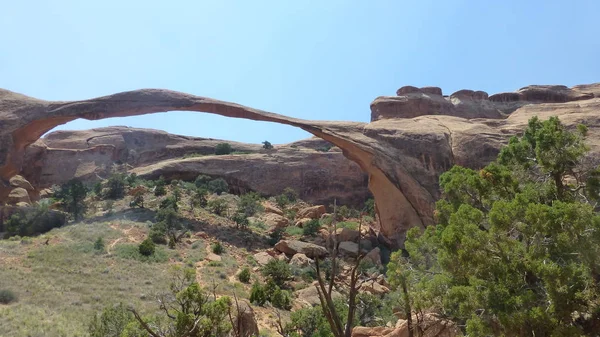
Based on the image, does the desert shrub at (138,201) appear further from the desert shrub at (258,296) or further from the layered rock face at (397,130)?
the desert shrub at (258,296)

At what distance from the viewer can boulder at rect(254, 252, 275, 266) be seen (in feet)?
67.1

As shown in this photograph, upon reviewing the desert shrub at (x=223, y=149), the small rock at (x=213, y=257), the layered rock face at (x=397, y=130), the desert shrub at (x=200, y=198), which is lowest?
the small rock at (x=213, y=257)

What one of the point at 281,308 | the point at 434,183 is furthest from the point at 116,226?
the point at 434,183

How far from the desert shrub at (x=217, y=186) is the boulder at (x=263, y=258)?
12692mm

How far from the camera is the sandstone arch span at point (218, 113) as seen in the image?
2138cm

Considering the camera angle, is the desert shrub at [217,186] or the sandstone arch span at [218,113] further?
the desert shrub at [217,186]

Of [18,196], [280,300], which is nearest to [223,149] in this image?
[18,196]

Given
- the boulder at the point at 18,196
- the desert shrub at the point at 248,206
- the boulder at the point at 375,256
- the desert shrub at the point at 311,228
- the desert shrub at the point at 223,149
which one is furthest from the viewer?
the desert shrub at the point at 223,149

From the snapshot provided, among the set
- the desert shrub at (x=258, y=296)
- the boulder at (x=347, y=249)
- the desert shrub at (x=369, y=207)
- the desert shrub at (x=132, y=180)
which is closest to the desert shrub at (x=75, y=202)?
the desert shrub at (x=132, y=180)

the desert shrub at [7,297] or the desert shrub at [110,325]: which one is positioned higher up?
the desert shrub at [110,325]

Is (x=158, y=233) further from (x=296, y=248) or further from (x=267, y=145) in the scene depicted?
(x=267, y=145)

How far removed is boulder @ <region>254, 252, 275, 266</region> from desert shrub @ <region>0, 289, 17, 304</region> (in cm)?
998

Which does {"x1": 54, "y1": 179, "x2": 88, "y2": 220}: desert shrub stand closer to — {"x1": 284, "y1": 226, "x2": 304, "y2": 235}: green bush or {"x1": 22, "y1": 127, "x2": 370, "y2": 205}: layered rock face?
{"x1": 22, "y1": 127, "x2": 370, "y2": 205}: layered rock face

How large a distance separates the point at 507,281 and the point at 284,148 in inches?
1444
